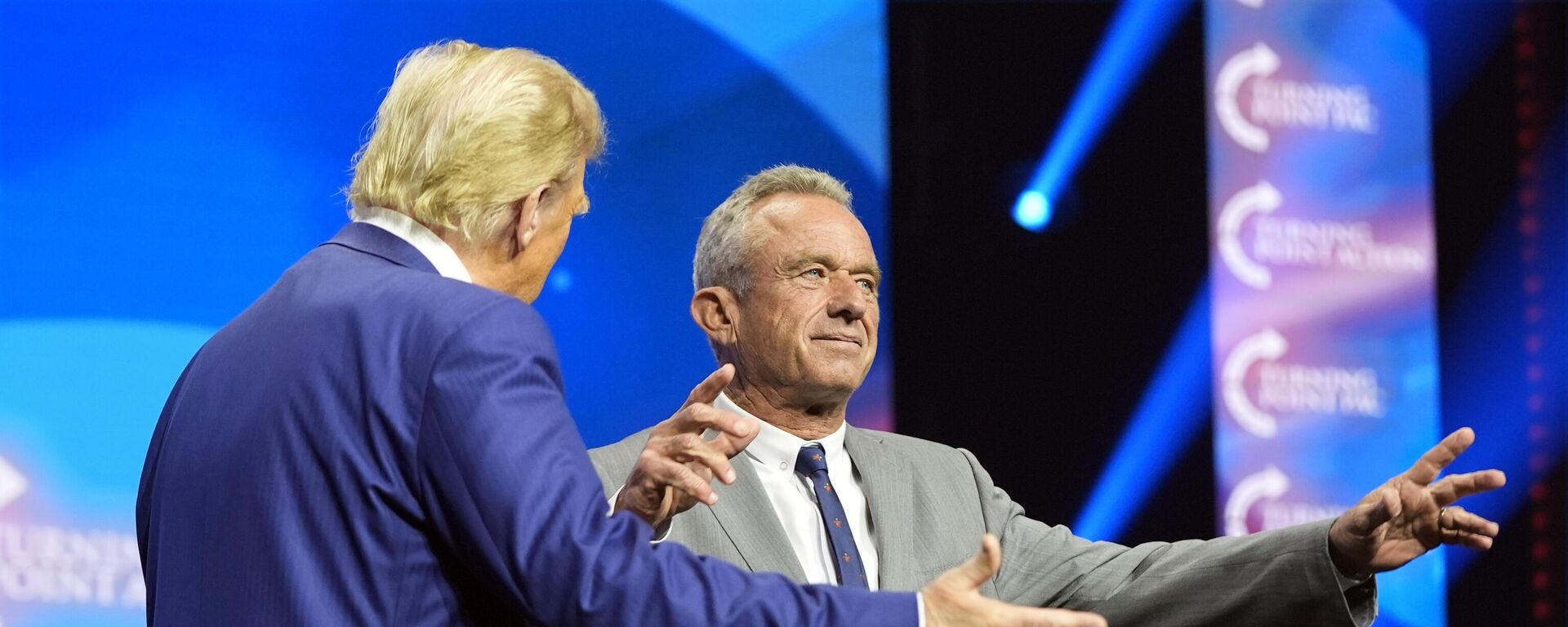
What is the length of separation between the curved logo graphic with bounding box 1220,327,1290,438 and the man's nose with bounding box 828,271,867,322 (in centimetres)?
153

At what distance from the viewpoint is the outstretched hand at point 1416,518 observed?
2.04 metres

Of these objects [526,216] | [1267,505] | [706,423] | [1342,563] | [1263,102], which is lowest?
[1267,505]

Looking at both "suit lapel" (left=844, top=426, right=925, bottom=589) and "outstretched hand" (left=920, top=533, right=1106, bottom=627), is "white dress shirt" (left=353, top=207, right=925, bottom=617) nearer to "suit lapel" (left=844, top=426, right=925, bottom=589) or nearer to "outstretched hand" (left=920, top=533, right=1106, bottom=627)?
"suit lapel" (left=844, top=426, right=925, bottom=589)

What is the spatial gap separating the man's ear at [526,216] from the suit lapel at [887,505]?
973mm

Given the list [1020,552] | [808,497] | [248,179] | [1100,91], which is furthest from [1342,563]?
[248,179]

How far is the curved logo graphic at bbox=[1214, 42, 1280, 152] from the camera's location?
390cm

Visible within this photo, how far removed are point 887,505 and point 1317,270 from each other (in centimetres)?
189

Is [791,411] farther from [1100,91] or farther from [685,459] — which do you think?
[1100,91]

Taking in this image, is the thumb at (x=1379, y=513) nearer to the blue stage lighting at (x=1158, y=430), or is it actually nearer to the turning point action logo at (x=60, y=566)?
the blue stage lighting at (x=1158, y=430)

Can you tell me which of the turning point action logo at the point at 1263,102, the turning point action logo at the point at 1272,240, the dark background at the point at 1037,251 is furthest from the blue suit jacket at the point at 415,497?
the turning point action logo at the point at 1263,102

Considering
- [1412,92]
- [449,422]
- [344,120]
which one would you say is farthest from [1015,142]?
[449,422]

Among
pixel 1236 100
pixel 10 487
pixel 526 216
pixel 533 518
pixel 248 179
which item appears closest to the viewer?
pixel 533 518

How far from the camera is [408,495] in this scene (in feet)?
4.72

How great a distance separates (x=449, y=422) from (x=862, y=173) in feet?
7.37
